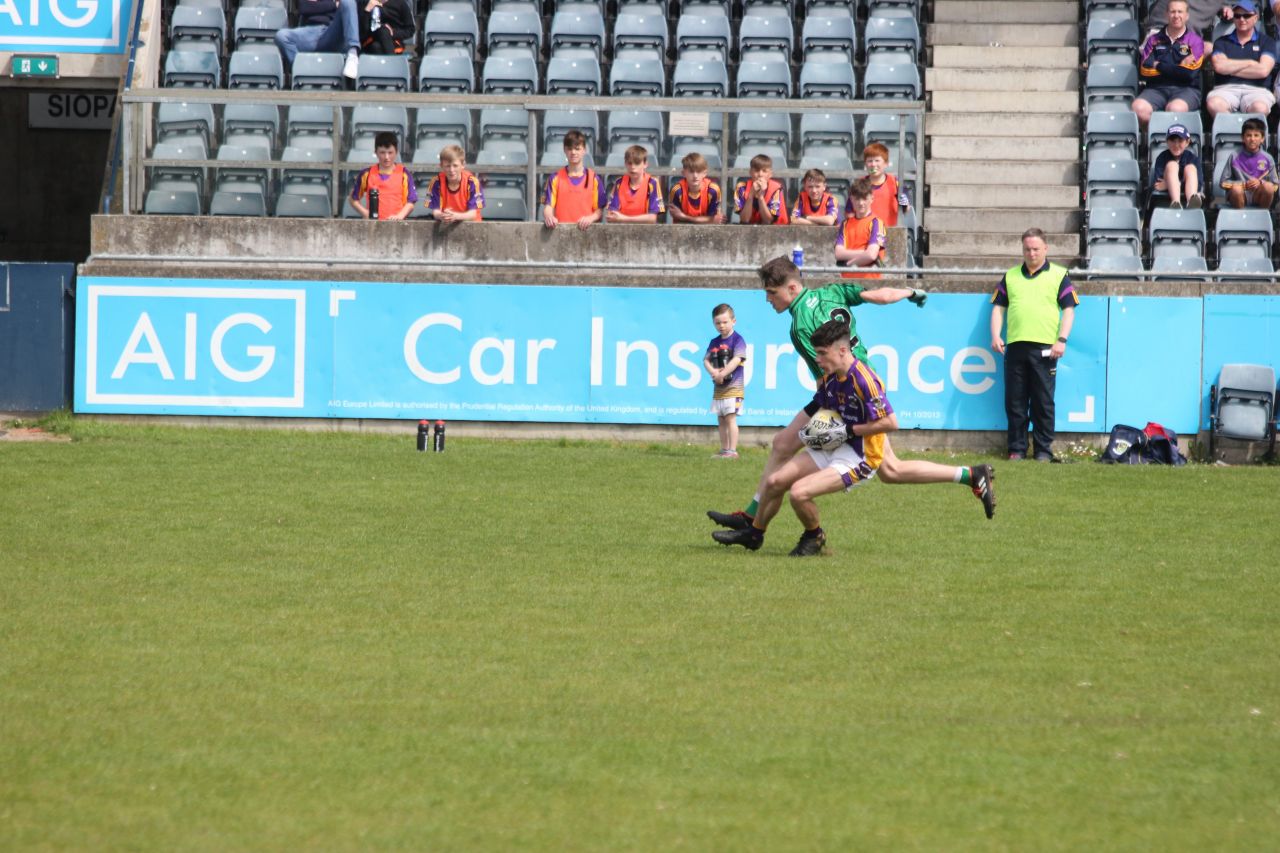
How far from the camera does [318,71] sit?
69.9ft

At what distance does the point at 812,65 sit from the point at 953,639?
14.8 metres

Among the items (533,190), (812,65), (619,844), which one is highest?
(812,65)

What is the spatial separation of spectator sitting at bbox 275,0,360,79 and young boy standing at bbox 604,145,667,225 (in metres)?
4.77

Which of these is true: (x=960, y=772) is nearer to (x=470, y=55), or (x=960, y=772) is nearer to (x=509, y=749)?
(x=509, y=749)

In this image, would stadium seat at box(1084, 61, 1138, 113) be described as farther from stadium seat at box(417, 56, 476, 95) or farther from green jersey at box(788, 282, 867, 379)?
green jersey at box(788, 282, 867, 379)

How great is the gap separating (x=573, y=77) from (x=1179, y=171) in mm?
7537

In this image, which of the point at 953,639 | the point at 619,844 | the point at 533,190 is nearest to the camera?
the point at 619,844

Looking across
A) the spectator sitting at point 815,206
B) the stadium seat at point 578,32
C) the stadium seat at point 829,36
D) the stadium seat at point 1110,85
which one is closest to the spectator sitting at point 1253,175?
the stadium seat at point 1110,85

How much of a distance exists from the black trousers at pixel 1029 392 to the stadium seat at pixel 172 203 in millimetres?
8860

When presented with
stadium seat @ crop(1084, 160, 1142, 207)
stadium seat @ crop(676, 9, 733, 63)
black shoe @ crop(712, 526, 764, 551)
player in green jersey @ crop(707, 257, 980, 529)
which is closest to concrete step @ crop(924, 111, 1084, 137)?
stadium seat @ crop(1084, 160, 1142, 207)

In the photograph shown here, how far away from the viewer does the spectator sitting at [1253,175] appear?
764 inches

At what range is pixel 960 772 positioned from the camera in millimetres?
5746

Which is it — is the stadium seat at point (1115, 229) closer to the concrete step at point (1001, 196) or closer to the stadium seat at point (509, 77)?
the concrete step at point (1001, 196)

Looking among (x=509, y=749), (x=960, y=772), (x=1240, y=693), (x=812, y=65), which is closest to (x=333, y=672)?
(x=509, y=749)
